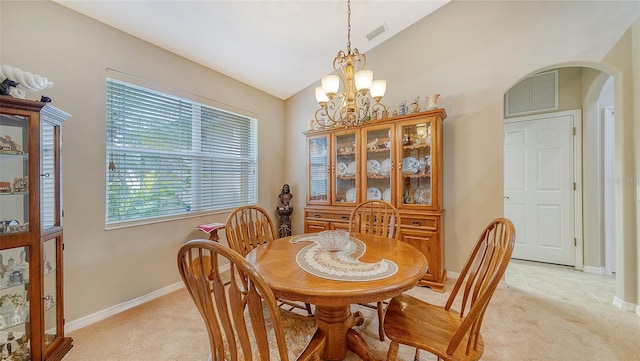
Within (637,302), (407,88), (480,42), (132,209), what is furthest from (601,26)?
(132,209)

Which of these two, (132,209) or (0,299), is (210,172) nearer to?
(132,209)

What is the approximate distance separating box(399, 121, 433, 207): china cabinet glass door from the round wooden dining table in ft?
3.65

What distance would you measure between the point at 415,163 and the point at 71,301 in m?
3.39

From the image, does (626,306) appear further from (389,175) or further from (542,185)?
(389,175)

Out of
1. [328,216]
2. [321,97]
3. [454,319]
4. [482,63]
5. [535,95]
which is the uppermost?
[482,63]

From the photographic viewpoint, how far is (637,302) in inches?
80.2

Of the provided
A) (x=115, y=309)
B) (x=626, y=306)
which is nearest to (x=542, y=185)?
(x=626, y=306)

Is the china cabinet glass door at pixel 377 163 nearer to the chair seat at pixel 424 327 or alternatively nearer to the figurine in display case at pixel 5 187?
the chair seat at pixel 424 327

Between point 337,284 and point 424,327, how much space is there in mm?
565

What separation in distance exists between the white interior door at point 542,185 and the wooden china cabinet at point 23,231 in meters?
4.91

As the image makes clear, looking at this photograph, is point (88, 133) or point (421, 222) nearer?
point (88, 133)

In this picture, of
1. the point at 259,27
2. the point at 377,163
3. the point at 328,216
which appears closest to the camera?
the point at 259,27

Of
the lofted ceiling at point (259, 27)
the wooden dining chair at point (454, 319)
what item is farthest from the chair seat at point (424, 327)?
the lofted ceiling at point (259, 27)

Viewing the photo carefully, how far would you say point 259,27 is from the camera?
95.4 inches
